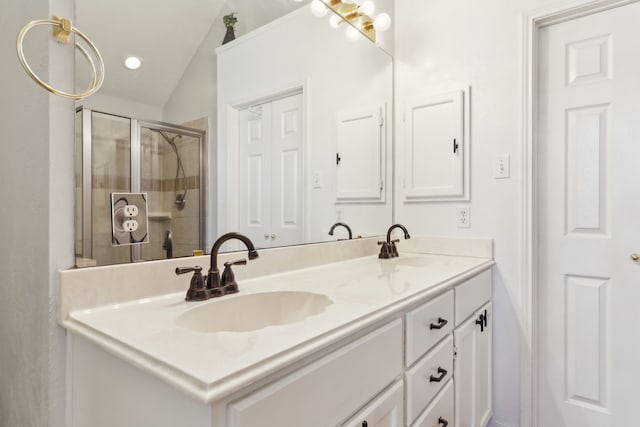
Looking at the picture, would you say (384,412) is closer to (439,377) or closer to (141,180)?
(439,377)

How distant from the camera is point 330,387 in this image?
0.70 metres

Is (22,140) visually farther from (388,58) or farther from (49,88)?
(388,58)

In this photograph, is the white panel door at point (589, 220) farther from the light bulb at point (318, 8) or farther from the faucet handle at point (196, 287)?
the faucet handle at point (196, 287)

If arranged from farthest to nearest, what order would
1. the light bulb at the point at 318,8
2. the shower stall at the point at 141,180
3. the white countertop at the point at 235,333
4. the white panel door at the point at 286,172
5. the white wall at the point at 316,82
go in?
the light bulb at the point at 318,8, the white panel door at the point at 286,172, the white wall at the point at 316,82, the shower stall at the point at 141,180, the white countertop at the point at 235,333

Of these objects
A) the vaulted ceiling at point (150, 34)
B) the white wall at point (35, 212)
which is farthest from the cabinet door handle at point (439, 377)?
the vaulted ceiling at point (150, 34)

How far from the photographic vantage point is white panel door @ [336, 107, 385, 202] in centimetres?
179

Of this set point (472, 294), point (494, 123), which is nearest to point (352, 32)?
point (494, 123)

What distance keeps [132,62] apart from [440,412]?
142 centimetres

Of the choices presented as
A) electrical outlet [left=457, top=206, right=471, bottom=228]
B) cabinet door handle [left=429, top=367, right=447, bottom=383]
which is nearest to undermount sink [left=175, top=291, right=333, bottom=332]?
cabinet door handle [left=429, top=367, right=447, bottom=383]

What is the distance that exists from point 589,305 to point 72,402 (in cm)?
190

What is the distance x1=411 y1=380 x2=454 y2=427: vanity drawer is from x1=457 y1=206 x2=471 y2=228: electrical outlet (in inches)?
32.4

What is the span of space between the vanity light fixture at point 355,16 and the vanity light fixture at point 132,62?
0.90m

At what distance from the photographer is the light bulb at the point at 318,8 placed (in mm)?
1611

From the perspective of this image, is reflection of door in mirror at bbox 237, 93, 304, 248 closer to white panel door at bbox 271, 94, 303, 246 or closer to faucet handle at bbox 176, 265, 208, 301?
white panel door at bbox 271, 94, 303, 246
